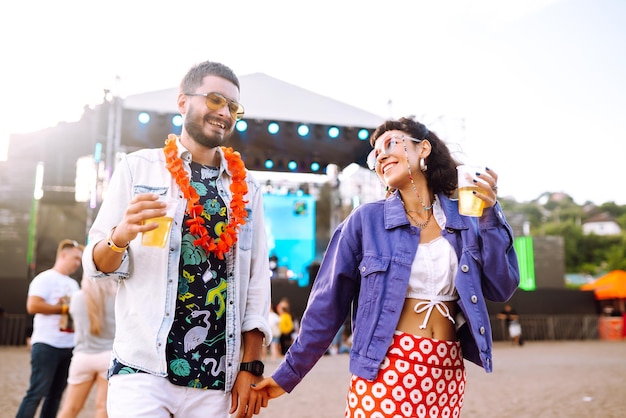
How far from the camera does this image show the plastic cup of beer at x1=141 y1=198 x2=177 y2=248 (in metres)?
1.89

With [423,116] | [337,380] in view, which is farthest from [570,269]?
[337,380]

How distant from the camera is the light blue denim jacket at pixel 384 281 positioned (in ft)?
6.85

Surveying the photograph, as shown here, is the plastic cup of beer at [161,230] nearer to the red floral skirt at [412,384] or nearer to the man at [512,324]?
the red floral skirt at [412,384]

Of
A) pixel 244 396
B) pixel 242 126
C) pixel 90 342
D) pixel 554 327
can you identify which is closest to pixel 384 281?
pixel 244 396

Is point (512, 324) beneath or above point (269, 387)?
beneath

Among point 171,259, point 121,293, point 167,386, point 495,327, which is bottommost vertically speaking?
point 495,327

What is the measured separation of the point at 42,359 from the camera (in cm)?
466

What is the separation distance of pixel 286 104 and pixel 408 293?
10.7 m

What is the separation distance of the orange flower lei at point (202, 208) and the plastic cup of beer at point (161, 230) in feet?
0.61

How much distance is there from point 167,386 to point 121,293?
401mm

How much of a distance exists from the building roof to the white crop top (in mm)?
10273

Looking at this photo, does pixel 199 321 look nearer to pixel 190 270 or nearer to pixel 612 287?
pixel 190 270

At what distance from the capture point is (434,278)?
85.7 inches

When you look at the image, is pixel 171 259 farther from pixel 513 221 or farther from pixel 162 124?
pixel 513 221
